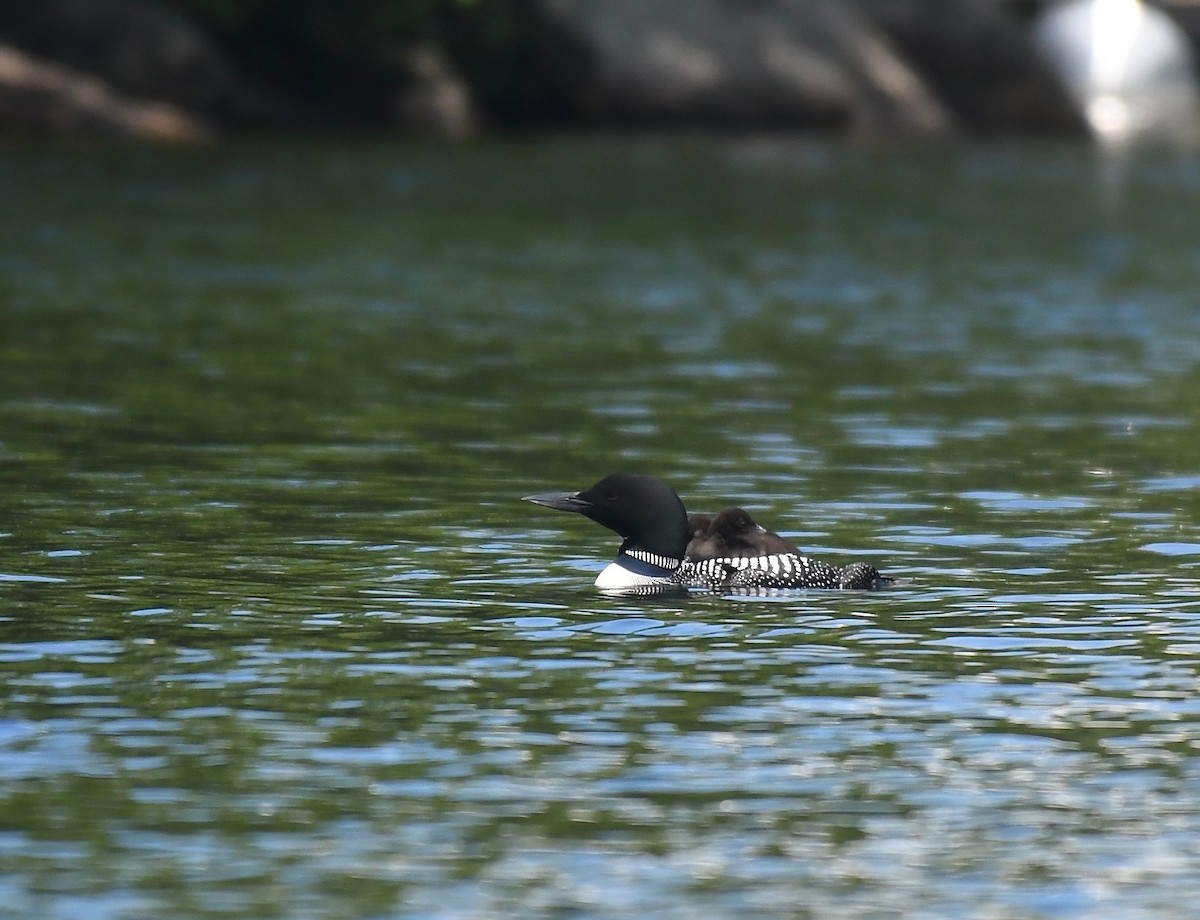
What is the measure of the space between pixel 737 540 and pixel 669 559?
38 centimetres

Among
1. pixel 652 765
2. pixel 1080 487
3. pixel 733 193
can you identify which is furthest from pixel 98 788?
pixel 733 193

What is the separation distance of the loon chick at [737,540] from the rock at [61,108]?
41.3m

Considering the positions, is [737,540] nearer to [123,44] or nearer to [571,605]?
[571,605]

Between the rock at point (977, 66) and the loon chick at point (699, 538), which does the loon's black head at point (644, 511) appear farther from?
the rock at point (977, 66)

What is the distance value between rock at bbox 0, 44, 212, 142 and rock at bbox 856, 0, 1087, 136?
21619 mm

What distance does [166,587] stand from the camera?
549 inches

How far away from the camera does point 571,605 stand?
13.6 meters

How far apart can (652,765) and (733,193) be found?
123 feet

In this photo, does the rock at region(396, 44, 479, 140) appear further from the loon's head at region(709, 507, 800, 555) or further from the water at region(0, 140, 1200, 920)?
the loon's head at region(709, 507, 800, 555)

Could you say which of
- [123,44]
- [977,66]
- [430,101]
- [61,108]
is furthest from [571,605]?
[977,66]

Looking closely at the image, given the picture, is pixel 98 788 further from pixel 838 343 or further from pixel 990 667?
pixel 838 343

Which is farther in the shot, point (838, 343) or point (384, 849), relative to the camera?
point (838, 343)

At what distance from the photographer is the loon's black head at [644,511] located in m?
14.0

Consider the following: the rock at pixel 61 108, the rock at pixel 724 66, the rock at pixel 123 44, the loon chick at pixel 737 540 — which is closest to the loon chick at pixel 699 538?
the loon chick at pixel 737 540
